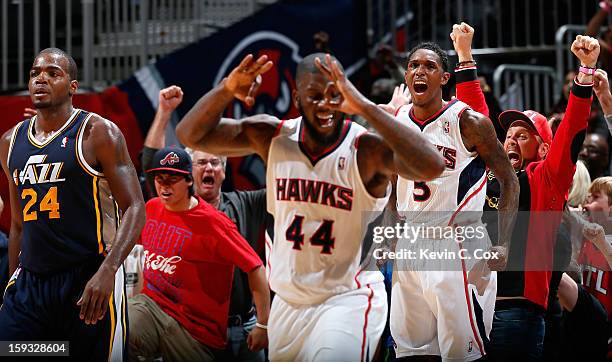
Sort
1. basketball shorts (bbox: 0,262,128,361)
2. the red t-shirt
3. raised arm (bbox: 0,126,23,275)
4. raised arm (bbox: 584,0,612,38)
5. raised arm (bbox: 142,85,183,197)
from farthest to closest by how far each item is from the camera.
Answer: raised arm (bbox: 584,0,612,38) < raised arm (bbox: 142,85,183,197) < the red t-shirt < raised arm (bbox: 0,126,23,275) < basketball shorts (bbox: 0,262,128,361)

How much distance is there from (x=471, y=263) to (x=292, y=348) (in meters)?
1.71

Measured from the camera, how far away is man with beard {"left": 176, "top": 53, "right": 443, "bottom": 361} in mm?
5148

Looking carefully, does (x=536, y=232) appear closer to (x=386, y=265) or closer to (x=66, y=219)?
(x=386, y=265)

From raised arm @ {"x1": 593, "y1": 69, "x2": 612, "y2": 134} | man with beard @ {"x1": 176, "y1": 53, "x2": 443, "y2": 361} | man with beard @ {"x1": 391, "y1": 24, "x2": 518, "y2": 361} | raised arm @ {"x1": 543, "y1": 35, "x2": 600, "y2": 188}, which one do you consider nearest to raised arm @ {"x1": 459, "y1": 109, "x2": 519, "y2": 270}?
man with beard @ {"x1": 391, "y1": 24, "x2": 518, "y2": 361}

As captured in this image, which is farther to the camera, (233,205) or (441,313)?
(233,205)

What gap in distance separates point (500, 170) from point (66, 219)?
110 inches

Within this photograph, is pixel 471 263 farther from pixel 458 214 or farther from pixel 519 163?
pixel 519 163

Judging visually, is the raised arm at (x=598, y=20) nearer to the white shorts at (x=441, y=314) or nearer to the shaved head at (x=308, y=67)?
the white shorts at (x=441, y=314)

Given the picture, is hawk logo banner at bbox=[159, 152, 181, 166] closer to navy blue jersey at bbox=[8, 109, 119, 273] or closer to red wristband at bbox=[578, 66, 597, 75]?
navy blue jersey at bbox=[8, 109, 119, 273]

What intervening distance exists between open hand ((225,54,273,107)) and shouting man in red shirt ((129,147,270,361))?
2.45 m

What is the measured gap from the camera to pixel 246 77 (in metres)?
4.95

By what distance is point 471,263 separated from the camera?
6.46 metres

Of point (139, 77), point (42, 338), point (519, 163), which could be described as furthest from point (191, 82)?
point (42, 338)

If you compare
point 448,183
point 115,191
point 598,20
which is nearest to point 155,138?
point 115,191
